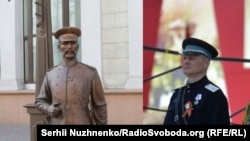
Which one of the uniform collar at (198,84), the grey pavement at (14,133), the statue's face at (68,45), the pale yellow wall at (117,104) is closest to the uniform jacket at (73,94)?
the statue's face at (68,45)

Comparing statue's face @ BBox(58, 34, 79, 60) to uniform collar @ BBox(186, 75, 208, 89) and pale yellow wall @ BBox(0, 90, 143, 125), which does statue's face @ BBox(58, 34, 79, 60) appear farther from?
pale yellow wall @ BBox(0, 90, 143, 125)

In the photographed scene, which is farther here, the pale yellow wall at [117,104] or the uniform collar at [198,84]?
the pale yellow wall at [117,104]

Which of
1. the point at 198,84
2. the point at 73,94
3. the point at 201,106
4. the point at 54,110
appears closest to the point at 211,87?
the point at 198,84

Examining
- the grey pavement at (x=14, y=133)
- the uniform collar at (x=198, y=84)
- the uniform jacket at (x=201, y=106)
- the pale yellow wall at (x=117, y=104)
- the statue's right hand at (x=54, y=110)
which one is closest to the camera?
the uniform jacket at (x=201, y=106)

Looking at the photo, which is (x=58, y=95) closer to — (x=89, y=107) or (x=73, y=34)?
(x=89, y=107)

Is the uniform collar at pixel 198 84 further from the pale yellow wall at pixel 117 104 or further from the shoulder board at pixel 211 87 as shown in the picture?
the pale yellow wall at pixel 117 104

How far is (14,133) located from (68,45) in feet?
21.2

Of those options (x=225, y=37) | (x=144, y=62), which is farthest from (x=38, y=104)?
(x=225, y=37)

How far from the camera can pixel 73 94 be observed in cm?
345

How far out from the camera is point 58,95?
137 inches

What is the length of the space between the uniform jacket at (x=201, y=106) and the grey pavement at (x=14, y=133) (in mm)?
6049

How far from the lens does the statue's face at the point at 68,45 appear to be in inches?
136

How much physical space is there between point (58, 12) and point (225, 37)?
7769mm

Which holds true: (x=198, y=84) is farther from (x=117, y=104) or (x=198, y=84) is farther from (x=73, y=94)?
(x=117, y=104)
